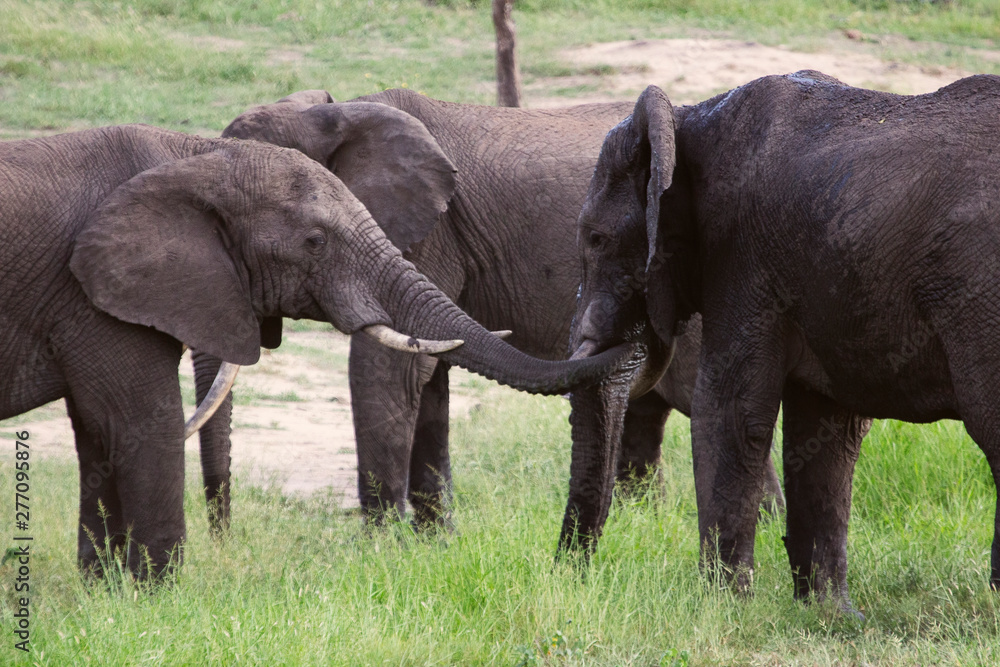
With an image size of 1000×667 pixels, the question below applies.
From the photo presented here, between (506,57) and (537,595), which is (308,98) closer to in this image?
(537,595)

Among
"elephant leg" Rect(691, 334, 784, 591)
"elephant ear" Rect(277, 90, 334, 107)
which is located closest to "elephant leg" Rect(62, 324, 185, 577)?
"elephant leg" Rect(691, 334, 784, 591)

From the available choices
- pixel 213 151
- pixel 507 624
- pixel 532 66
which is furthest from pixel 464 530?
pixel 532 66

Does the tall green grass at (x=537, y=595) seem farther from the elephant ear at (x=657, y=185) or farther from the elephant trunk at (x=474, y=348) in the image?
the elephant ear at (x=657, y=185)

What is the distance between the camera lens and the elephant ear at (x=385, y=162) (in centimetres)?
553

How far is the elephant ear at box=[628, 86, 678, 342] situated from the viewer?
3859 mm

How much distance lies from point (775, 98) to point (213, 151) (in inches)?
75.8

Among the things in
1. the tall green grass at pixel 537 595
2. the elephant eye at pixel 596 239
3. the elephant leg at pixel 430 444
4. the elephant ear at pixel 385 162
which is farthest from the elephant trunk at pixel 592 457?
the elephant leg at pixel 430 444

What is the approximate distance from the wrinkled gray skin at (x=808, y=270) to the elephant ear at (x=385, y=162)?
4.53ft

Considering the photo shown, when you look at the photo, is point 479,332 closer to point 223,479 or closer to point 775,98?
point 775,98

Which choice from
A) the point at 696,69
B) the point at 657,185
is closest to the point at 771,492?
the point at 657,185

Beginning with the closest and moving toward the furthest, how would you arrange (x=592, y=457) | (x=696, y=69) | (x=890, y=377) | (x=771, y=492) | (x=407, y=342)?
(x=890, y=377), (x=407, y=342), (x=592, y=457), (x=771, y=492), (x=696, y=69)

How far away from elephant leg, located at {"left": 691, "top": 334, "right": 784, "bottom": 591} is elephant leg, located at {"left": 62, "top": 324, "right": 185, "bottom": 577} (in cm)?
178

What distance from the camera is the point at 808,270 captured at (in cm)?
365

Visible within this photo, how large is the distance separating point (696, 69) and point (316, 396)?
8.78m
